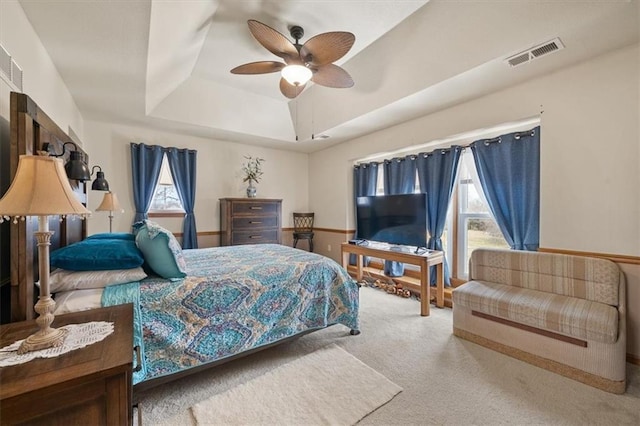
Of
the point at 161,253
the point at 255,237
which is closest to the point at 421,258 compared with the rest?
the point at 161,253

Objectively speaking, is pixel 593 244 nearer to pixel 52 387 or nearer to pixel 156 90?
pixel 52 387

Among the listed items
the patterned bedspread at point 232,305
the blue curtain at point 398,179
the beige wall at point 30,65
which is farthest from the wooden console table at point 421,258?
the beige wall at point 30,65

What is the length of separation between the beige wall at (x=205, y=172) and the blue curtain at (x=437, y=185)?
2.80 m

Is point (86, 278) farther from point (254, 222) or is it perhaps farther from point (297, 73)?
point (254, 222)

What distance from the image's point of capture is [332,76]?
2602 mm

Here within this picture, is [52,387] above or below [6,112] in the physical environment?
below

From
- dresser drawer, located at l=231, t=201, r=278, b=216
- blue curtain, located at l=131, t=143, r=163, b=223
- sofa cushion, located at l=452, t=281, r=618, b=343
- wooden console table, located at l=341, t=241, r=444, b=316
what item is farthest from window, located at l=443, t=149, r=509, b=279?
blue curtain, located at l=131, t=143, r=163, b=223

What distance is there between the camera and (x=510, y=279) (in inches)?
103

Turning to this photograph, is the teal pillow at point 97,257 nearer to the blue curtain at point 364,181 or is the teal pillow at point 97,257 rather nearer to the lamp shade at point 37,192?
the lamp shade at point 37,192

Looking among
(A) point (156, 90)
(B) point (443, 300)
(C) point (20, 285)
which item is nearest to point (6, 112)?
(C) point (20, 285)

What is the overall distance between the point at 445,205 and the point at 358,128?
1744 millimetres

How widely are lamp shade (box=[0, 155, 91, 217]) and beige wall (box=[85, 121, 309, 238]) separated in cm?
347

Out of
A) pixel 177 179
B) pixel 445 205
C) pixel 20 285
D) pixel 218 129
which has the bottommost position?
pixel 20 285

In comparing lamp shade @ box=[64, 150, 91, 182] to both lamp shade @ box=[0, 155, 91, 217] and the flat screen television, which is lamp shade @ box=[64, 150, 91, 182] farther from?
the flat screen television
